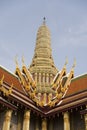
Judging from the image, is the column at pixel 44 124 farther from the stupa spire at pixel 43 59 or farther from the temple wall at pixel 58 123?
the stupa spire at pixel 43 59

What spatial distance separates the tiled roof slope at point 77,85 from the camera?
2300 cm

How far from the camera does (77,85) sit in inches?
950

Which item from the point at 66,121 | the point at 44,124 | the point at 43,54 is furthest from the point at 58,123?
the point at 43,54

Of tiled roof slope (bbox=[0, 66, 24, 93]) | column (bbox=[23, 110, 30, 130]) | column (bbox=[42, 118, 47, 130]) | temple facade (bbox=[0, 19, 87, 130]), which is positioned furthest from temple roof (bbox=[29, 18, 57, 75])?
column (bbox=[23, 110, 30, 130])

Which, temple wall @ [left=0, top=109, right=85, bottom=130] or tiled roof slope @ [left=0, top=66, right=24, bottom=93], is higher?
tiled roof slope @ [left=0, top=66, right=24, bottom=93]

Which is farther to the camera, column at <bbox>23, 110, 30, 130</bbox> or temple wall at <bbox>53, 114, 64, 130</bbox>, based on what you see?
temple wall at <bbox>53, 114, 64, 130</bbox>

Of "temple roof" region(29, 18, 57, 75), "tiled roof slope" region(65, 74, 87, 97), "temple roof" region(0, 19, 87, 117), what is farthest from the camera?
"temple roof" region(29, 18, 57, 75)

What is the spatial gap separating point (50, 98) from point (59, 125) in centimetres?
373

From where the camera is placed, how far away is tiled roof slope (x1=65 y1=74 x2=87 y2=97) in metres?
23.0

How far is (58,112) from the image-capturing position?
19.8 m

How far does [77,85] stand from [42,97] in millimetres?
3159

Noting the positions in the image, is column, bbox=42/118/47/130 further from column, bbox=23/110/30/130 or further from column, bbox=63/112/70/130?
column, bbox=63/112/70/130

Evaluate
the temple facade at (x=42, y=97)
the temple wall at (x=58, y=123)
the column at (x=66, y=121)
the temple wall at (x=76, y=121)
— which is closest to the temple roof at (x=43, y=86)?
the temple facade at (x=42, y=97)

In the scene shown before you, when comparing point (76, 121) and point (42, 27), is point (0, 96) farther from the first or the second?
point (42, 27)
